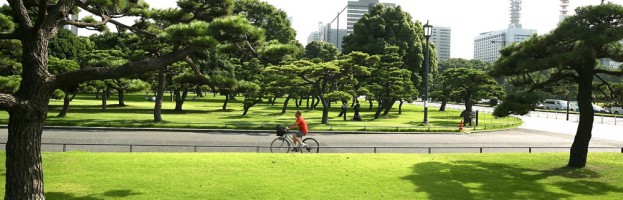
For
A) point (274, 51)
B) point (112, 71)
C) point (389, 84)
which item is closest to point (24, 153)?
point (112, 71)

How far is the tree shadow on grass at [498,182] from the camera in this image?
10016mm

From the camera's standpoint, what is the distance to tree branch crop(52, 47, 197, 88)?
7.31 meters

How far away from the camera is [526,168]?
13.1 metres

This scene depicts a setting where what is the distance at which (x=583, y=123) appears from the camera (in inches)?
515

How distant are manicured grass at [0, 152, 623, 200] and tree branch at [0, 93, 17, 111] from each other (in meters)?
2.74

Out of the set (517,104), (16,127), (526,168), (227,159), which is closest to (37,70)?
(16,127)

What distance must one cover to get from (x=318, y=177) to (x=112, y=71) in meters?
5.51

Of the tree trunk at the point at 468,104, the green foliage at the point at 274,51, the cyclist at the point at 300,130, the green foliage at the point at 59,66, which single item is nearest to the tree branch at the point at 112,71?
the green foliage at the point at 274,51

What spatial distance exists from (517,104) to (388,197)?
5.52 meters

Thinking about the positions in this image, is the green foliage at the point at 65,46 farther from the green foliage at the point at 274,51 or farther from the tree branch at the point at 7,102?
the tree branch at the point at 7,102

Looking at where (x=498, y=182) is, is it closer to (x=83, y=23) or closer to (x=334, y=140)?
(x=83, y=23)

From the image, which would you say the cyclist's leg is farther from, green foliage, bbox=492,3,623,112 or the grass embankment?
the grass embankment

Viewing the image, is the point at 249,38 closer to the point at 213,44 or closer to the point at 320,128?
the point at 213,44

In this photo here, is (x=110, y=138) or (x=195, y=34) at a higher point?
(x=195, y=34)
